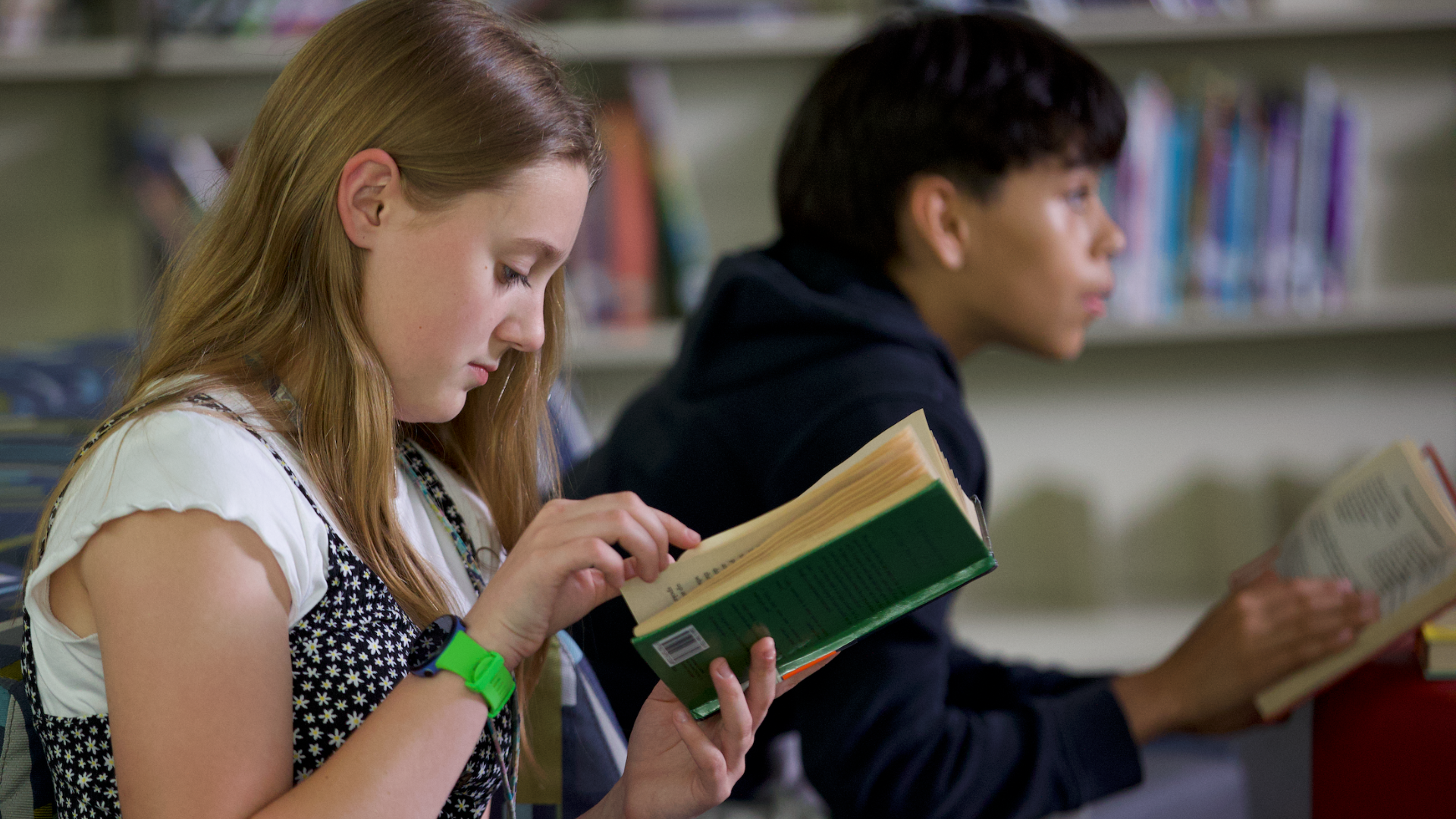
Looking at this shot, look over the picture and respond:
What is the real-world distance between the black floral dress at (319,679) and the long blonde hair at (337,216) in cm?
3

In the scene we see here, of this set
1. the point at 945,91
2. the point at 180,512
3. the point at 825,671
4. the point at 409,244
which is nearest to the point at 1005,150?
the point at 945,91

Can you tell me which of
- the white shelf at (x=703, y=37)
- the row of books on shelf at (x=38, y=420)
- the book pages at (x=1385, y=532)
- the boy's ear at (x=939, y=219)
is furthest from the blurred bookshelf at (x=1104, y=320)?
the book pages at (x=1385, y=532)

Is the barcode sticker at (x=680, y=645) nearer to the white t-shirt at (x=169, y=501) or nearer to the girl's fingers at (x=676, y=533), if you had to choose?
the girl's fingers at (x=676, y=533)

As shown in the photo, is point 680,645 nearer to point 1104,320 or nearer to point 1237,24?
point 1104,320

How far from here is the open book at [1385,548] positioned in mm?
856

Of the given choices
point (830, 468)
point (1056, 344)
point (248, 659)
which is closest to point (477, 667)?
point (248, 659)

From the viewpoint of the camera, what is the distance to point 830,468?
903 mm

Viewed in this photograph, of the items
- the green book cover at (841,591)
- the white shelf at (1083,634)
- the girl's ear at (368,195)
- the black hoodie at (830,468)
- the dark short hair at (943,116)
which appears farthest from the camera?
the white shelf at (1083,634)

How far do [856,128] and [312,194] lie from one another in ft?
2.08

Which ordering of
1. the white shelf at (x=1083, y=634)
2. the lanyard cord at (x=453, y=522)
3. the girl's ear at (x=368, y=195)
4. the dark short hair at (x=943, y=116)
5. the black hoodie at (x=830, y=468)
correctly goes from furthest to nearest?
the white shelf at (x=1083, y=634) < the dark short hair at (x=943, y=116) < the black hoodie at (x=830, y=468) < the lanyard cord at (x=453, y=522) < the girl's ear at (x=368, y=195)

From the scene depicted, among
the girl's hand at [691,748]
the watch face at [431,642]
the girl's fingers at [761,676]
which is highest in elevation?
the watch face at [431,642]

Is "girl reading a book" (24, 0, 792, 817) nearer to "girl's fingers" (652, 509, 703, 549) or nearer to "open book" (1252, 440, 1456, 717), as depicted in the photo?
"girl's fingers" (652, 509, 703, 549)

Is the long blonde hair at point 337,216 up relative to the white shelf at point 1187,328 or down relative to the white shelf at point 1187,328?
up

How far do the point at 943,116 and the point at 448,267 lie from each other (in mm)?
624
